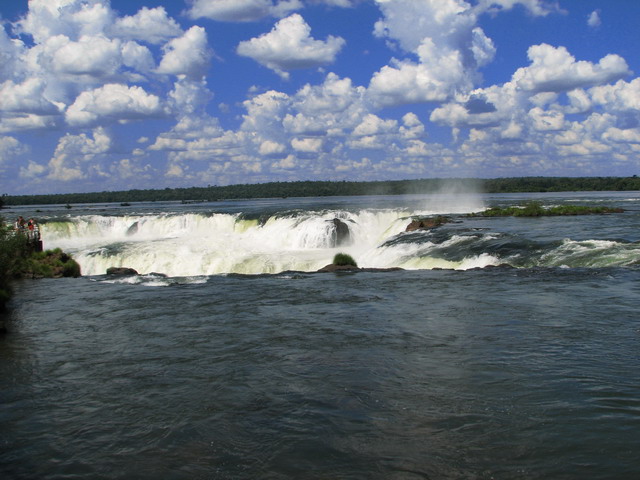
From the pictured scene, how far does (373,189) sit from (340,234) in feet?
333

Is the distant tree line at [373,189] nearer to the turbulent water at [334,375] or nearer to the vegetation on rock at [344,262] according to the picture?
the vegetation on rock at [344,262]

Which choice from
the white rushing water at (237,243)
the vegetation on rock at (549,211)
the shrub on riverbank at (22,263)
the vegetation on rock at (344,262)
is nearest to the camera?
the shrub on riverbank at (22,263)

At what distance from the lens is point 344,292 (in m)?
17.0

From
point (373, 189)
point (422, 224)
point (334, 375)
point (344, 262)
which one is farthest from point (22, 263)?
point (373, 189)

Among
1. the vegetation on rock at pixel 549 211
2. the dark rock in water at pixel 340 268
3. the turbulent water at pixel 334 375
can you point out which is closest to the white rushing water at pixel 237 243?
the dark rock in water at pixel 340 268

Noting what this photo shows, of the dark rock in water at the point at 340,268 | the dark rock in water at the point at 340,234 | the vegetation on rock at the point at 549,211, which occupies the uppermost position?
the vegetation on rock at the point at 549,211

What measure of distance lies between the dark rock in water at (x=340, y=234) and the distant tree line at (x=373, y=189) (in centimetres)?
7241

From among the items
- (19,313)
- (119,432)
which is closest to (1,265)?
(19,313)

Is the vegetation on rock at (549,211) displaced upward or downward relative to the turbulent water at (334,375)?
upward

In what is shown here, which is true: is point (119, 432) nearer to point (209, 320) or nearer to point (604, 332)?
point (209, 320)

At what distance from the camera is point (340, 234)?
3372cm

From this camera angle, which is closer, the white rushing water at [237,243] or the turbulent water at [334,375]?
the turbulent water at [334,375]

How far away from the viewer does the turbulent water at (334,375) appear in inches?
247

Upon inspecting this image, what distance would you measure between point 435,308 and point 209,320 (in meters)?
5.55
